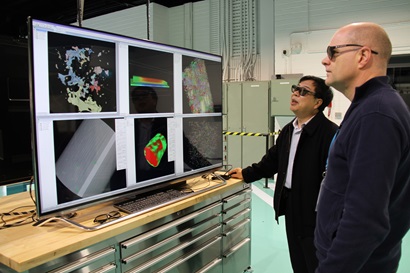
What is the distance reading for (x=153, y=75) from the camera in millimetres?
1855

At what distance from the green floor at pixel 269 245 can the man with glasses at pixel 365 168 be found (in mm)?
1755

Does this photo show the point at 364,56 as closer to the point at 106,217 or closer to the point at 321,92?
the point at 321,92

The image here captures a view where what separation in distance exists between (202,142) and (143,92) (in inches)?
26.2

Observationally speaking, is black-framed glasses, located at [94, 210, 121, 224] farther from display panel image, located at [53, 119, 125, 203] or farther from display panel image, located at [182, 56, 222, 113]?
display panel image, located at [182, 56, 222, 113]

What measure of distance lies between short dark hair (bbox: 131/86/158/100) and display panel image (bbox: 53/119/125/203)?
21cm

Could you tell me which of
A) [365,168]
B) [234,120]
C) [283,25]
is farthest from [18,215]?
[283,25]

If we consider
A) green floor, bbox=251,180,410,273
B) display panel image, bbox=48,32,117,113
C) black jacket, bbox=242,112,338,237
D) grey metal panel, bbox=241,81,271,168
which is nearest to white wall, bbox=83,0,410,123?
grey metal panel, bbox=241,81,271,168

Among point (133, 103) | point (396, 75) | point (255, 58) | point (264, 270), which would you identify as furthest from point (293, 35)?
point (133, 103)

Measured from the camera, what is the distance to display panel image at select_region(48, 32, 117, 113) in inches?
54.2

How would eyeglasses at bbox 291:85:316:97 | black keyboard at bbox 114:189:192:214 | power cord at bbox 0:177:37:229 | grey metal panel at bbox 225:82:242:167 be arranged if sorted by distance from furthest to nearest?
grey metal panel at bbox 225:82:242:167, eyeglasses at bbox 291:85:316:97, black keyboard at bbox 114:189:192:214, power cord at bbox 0:177:37:229

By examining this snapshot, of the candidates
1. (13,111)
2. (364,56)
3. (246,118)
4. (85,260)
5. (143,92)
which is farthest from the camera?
(246,118)

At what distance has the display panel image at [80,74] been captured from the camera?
4.52 feet

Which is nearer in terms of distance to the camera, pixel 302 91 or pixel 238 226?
pixel 302 91

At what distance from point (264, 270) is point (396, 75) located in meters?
4.59
